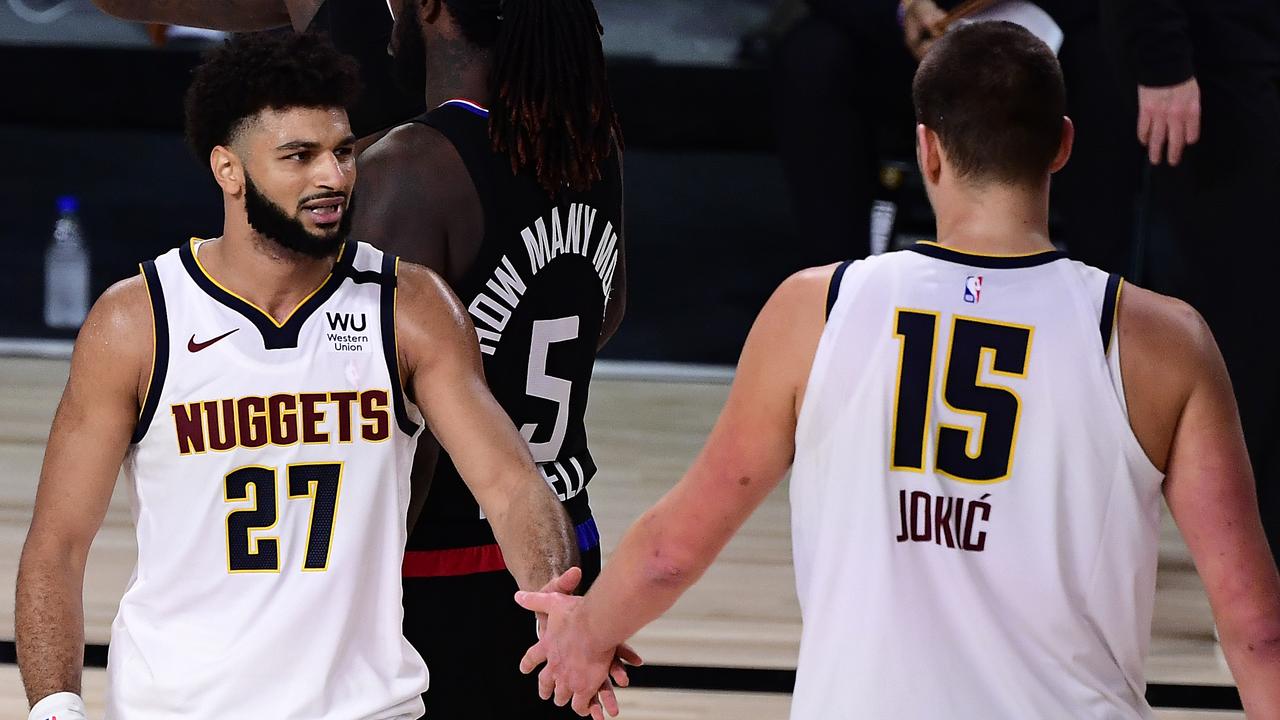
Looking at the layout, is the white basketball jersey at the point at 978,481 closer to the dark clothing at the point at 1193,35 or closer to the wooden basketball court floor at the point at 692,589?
the wooden basketball court floor at the point at 692,589

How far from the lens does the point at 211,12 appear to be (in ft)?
10.7

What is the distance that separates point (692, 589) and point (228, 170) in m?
2.53

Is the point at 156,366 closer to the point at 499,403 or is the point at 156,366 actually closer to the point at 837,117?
the point at 499,403

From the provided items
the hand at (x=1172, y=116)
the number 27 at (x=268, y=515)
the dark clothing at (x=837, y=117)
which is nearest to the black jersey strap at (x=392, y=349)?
the number 27 at (x=268, y=515)

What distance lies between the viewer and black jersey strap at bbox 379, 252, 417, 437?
7.02 feet

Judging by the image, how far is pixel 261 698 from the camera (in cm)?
207

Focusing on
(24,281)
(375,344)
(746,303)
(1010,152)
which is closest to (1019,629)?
(1010,152)

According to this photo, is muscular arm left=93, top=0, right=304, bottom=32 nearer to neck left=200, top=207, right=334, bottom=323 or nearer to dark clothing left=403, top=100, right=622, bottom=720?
dark clothing left=403, top=100, right=622, bottom=720

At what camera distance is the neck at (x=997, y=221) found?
6.11 ft

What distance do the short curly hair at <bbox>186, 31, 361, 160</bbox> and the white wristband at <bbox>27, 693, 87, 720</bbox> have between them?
0.68 metres

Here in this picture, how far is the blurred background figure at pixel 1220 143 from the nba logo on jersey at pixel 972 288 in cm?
231

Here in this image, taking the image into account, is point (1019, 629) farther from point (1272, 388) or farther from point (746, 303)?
point (746, 303)

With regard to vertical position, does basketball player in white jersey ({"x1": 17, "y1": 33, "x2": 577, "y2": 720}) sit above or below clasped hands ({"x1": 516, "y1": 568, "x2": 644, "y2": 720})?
above

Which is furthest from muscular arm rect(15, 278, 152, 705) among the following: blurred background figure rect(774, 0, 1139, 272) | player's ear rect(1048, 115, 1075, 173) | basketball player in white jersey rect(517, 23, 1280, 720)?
blurred background figure rect(774, 0, 1139, 272)
